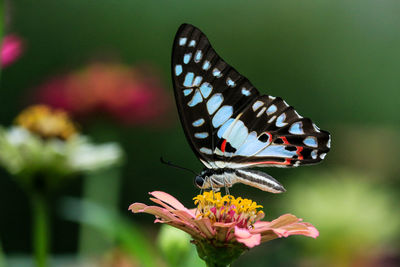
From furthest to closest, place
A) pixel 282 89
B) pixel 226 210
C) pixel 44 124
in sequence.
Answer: pixel 282 89
pixel 44 124
pixel 226 210

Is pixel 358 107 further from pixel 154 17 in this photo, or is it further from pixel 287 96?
pixel 154 17

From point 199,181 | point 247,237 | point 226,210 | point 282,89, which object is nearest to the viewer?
point 247,237

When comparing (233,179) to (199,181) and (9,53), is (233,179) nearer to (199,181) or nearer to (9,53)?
(199,181)

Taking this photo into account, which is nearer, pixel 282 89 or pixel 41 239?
pixel 41 239

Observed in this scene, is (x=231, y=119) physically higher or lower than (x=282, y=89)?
lower

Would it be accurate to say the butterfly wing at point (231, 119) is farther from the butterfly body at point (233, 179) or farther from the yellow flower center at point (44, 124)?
the yellow flower center at point (44, 124)

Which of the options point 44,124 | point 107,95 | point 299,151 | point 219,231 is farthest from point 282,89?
point 219,231

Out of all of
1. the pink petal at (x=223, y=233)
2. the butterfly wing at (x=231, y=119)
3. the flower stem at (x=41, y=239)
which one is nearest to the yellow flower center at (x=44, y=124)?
the flower stem at (x=41, y=239)
